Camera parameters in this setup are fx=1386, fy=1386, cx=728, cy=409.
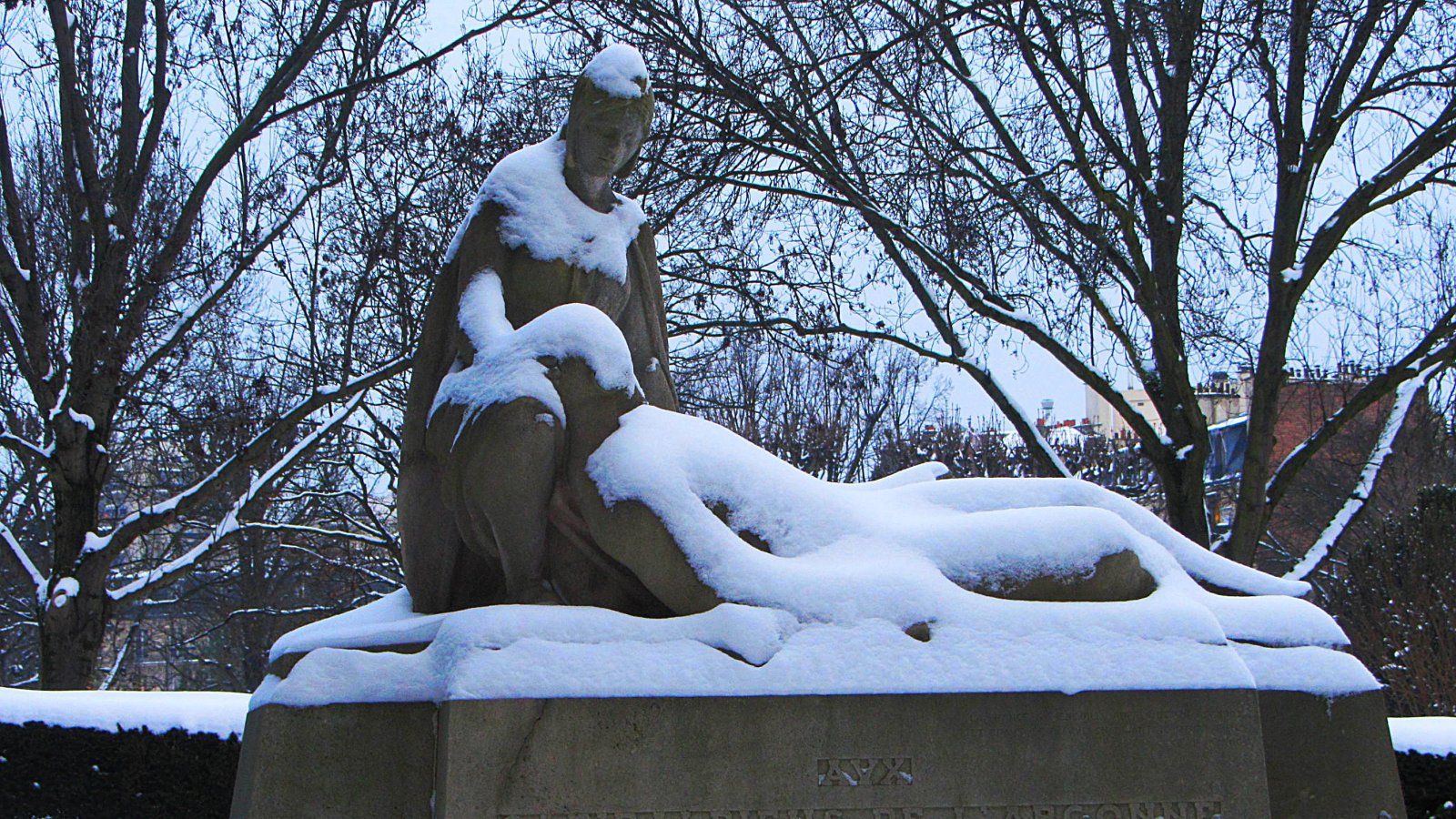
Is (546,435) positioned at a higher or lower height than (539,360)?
lower

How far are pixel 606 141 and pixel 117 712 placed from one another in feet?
18.2

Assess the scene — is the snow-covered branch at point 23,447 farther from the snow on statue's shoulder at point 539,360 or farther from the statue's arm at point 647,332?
the snow on statue's shoulder at point 539,360

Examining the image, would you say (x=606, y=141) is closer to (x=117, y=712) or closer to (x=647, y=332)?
(x=647, y=332)

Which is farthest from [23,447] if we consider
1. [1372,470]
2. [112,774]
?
[1372,470]

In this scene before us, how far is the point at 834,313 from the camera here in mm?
13414

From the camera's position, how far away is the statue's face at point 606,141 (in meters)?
4.48

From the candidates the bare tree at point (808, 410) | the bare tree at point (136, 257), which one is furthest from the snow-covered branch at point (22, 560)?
the bare tree at point (808, 410)

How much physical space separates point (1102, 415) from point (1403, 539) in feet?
113

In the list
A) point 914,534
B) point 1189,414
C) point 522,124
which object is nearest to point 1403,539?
point 1189,414

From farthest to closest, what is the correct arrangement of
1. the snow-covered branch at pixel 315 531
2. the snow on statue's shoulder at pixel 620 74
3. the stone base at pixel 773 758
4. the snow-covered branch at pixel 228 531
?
the snow-covered branch at pixel 315 531, the snow-covered branch at pixel 228 531, the snow on statue's shoulder at pixel 620 74, the stone base at pixel 773 758

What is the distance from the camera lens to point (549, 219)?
177 inches

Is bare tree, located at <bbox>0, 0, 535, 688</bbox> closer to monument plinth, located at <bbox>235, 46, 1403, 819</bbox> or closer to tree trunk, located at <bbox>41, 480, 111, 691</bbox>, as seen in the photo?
tree trunk, located at <bbox>41, 480, 111, 691</bbox>

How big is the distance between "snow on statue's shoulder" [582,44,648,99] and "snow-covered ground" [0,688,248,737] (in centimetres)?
520

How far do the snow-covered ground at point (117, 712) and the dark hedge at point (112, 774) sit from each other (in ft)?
0.15
